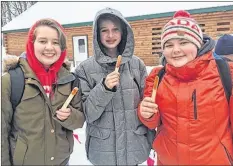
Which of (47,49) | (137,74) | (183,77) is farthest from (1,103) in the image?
(183,77)

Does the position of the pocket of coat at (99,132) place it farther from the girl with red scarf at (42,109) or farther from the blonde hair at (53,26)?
the blonde hair at (53,26)

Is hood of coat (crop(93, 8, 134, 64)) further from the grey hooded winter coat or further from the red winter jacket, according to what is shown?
the red winter jacket

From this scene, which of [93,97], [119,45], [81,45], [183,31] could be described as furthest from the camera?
[81,45]

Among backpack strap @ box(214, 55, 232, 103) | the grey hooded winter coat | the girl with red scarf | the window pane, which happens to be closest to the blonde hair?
the girl with red scarf

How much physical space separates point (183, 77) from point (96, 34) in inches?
34.8

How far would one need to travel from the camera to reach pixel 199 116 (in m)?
2.06

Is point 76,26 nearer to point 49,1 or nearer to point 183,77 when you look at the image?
point 49,1

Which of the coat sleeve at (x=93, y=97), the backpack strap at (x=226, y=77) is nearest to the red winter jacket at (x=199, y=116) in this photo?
the backpack strap at (x=226, y=77)

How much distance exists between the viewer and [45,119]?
6.97 feet

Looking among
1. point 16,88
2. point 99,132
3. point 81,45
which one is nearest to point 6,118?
point 16,88

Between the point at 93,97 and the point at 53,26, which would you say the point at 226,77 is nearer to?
the point at 93,97

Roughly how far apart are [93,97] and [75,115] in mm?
206

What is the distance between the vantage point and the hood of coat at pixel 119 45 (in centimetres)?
245

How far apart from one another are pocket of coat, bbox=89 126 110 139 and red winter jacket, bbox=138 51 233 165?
0.56m
